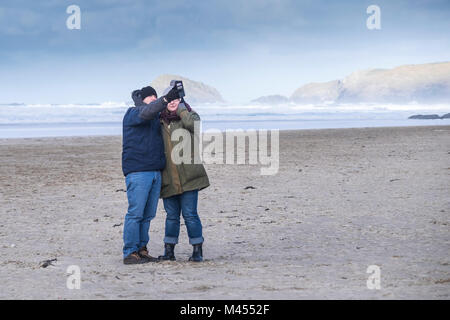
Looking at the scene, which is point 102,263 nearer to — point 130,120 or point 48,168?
point 130,120

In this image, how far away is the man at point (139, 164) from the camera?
7.24m

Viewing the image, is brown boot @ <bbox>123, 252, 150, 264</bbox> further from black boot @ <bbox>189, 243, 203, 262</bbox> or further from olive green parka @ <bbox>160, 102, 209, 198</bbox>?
olive green parka @ <bbox>160, 102, 209, 198</bbox>

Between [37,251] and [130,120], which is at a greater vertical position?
[130,120]

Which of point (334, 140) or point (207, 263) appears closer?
point (207, 263)

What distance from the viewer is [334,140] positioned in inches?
1097

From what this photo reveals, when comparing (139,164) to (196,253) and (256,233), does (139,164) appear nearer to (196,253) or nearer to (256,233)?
(196,253)

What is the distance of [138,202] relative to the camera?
7312 millimetres

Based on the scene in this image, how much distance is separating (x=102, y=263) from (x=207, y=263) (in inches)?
46.6

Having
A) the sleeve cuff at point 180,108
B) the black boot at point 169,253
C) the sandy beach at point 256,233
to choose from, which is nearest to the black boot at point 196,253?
the sandy beach at point 256,233

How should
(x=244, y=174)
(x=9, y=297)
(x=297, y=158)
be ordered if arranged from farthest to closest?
(x=297, y=158)
(x=244, y=174)
(x=9, y=297)

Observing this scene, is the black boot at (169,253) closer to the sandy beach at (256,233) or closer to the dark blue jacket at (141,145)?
the sandy beach at (256,233)

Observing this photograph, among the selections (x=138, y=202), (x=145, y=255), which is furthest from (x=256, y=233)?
(x=138, y=202)

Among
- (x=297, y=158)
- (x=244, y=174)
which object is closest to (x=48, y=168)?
(x=244, y=174)

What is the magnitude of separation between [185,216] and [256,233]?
2084 millimetres
